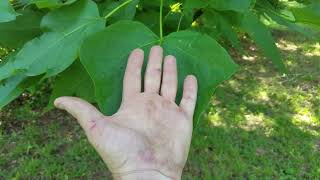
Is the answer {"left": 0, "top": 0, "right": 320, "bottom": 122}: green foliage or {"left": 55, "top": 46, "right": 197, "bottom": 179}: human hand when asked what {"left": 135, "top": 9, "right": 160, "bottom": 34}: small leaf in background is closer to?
{"left": 0, "top": 0, "right": 320, "bottom": 122}: green foliage

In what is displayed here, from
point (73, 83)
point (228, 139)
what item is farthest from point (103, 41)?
point (228, 139)

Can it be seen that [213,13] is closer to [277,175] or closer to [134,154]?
[134,154]

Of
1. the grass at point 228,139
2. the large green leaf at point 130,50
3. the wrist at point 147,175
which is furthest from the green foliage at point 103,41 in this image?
the grass at point 228,139

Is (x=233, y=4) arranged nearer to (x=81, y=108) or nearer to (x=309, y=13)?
(x=309, y=13)

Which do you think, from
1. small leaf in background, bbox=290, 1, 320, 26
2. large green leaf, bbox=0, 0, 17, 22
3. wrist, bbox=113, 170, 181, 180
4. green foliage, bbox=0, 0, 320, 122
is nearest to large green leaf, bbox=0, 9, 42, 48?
green foliage, bbox=0, 0, 320, 122

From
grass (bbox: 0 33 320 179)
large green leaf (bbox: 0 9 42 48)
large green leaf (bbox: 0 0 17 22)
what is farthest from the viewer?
grass (bbox: 0 33 320 179)

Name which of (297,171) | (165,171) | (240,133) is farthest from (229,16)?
(240,133)
